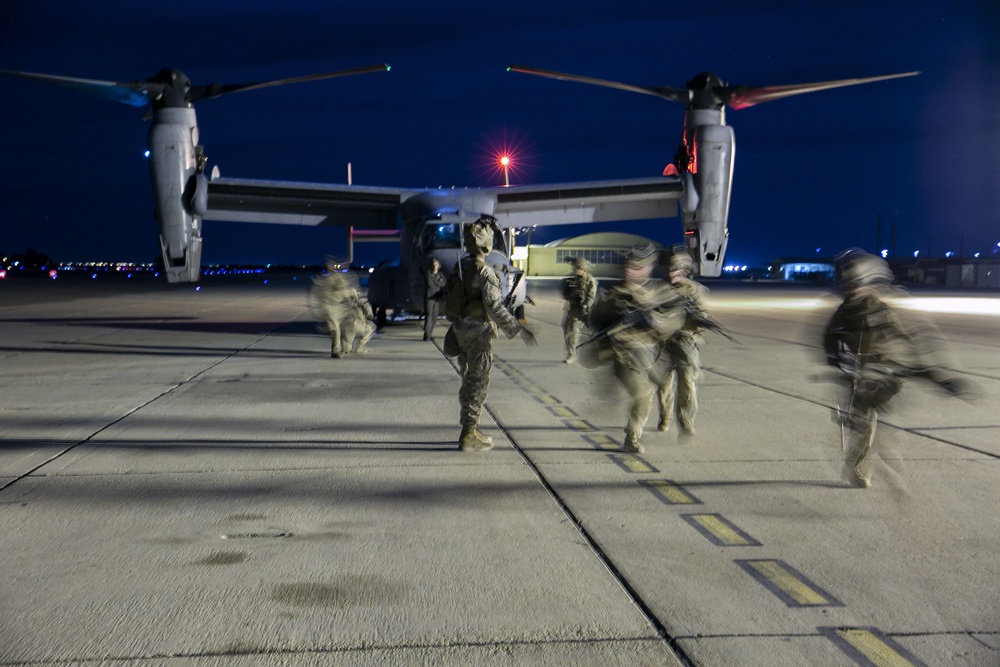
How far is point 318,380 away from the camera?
11.9 metres

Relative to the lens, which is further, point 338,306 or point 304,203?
point 304,203

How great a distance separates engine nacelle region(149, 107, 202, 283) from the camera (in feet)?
66.4

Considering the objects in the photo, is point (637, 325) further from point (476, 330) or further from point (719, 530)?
point (719, 530)

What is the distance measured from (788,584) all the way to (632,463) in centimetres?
267

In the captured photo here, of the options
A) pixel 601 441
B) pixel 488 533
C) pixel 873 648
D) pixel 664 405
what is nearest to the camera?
pixel 873 648

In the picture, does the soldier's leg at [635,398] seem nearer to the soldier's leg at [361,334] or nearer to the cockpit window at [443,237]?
the soldier's leg at [361,334]

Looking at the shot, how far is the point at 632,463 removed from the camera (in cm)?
685

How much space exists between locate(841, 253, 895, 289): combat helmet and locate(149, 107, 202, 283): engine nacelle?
17110mm

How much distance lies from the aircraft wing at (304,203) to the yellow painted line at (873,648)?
18.3m

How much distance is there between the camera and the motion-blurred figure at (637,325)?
273 inches

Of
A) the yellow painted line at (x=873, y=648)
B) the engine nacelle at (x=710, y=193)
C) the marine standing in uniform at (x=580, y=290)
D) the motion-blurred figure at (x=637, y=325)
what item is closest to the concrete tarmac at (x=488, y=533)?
the yellow painted line at (x=873, y=648)

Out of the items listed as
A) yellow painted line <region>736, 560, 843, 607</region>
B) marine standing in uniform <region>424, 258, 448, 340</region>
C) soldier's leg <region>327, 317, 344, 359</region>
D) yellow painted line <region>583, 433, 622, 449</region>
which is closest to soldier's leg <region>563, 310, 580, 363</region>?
marine standing in uniform <region>424, 258, 448, 340</region>

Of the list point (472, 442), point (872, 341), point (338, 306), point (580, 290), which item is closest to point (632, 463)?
point (472, 442)

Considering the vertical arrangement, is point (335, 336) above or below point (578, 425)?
above
